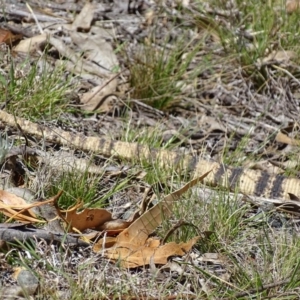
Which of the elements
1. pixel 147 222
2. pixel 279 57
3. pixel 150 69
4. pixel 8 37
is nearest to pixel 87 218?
pixel 147 222

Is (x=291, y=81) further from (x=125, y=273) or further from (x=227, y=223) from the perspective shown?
(x=125, y=273)

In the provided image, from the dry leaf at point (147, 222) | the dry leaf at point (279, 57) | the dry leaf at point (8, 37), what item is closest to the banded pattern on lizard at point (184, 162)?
the dry leaf at point (147, 222)

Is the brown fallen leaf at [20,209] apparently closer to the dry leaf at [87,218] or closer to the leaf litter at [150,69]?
the dry leaf at [87,218]

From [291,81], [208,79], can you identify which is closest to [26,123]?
[208,79]

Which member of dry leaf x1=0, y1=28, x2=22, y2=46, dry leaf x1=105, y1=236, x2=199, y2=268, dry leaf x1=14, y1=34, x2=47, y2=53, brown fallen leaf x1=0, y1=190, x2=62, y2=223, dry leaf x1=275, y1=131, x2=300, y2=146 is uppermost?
dry leaf x1=0, y1=28, x2=22, y2=46

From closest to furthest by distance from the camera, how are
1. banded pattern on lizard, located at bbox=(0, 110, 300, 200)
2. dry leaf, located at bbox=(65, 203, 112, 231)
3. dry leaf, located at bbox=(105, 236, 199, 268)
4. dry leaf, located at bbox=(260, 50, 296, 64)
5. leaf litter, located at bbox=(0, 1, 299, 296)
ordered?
dry leaf, located at bbox=(105, 236, 199, 268)
dry leaf, located at bbox=(65, 203, 112, 231)
banded pattern on lizard, located at bbox=(0, 110, 300, 200)
leaf litter, located at bbox=(0, 1, 299, 296)
dry leaf, located at bbox=(260, 50, 296, 64)

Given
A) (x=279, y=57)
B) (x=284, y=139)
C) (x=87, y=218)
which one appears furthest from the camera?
(x=279, y=57)

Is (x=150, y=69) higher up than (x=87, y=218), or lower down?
higher up

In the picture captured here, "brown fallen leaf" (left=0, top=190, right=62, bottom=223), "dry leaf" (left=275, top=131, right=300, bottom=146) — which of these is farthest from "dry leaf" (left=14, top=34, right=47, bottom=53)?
"brown fallen leaf" (left=0, top=190, right=62, bottom=223)

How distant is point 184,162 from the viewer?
12.4 feet

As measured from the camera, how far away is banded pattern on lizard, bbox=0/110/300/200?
147 inches

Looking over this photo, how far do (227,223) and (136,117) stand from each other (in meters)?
1.52

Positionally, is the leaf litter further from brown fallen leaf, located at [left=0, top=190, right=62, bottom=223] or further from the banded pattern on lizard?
brown fallen leaf, located at [left=0, top=190, right=62, bottom=223]

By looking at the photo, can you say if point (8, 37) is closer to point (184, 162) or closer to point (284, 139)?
point (184, 162)
